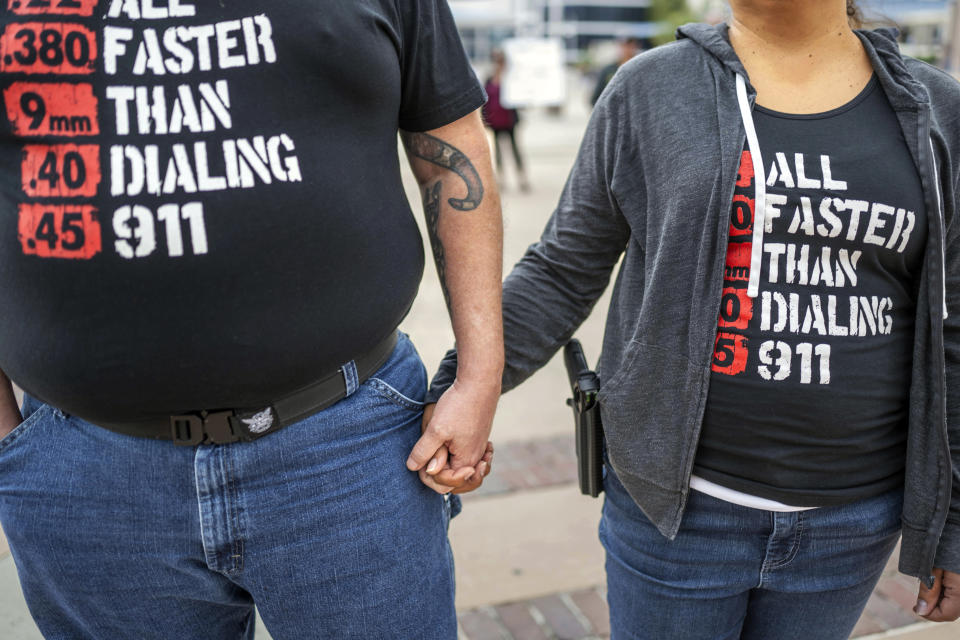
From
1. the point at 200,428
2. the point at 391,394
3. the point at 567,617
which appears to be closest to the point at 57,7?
the point at 200,428

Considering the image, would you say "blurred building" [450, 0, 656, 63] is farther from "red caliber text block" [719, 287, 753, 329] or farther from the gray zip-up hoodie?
"red caliber text block" [719, 287, 753, 329]

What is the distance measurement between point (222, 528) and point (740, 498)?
886 millimetres

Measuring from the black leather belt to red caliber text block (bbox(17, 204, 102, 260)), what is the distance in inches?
10.8

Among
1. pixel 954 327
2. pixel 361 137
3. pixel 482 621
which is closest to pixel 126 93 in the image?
pixel 361 137

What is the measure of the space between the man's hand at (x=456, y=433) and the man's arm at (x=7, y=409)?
67 cm

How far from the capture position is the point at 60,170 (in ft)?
3.84

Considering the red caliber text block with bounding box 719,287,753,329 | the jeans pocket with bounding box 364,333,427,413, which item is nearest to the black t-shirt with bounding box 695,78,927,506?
the red caliber text block with bounding box 719,287,753,329

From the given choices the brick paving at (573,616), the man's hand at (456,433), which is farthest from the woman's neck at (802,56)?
the brick paving at (573,616)

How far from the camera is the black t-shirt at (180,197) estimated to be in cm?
116

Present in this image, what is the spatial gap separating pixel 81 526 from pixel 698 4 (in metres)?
56.1

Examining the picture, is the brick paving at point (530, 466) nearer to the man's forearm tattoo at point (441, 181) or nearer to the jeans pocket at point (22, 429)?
the man's forearm tattoo at point (441, 181)

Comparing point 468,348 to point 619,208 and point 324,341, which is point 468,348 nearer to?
point 324,341

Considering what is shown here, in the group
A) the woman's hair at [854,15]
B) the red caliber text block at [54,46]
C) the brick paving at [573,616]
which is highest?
the red caliber text block at [54,46]

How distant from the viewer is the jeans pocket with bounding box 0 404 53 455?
135cm
